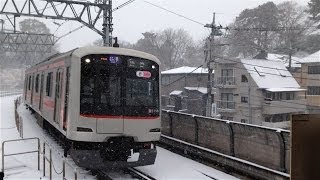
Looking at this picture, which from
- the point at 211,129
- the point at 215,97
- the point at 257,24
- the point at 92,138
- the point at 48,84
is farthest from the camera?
the point at 257,24

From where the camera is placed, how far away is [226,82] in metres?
46.6

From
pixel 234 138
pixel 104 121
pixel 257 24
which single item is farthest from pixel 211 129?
pixel 257 24

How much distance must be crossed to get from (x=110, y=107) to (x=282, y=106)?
38.5 m

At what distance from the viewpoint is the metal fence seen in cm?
984

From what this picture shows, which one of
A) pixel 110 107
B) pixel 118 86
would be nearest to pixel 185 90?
pixel 118 86

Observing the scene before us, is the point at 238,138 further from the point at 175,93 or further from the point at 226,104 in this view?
the point at 175,93

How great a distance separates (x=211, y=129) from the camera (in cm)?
1317

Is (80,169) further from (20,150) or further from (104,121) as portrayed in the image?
(20,150)

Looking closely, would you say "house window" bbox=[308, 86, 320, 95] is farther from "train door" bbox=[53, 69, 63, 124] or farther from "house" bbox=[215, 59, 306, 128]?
"train door" bbox=[53, 69, 63, 124]

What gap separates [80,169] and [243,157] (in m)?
4.71

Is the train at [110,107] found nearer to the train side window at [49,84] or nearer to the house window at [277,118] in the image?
the train side window at [49,84]

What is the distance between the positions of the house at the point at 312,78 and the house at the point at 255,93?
2558 millimetres

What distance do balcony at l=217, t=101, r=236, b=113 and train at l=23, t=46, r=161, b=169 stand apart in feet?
116

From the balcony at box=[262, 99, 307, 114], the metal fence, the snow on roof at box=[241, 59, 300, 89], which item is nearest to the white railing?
the balcony at box=[262, 99, 307, 114]
